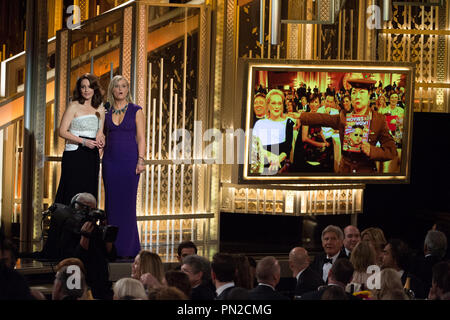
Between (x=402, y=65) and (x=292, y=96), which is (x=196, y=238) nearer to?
(x=292, y=96)

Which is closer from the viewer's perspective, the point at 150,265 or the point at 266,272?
the point at 266,272

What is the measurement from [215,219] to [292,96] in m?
1.47

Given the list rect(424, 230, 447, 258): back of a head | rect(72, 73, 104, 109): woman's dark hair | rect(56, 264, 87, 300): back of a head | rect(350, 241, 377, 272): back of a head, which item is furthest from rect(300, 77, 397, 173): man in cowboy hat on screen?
rect(56, 264, 87, 300): back of a head

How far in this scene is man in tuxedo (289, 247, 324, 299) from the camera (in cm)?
664

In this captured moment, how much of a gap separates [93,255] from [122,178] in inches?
61.9

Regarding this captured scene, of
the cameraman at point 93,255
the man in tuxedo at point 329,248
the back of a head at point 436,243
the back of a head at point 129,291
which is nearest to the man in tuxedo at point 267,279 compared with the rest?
the back of a head at point 129,291

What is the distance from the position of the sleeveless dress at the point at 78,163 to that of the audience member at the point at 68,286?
2893 mm

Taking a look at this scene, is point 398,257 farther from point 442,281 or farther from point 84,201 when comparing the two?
point 84,201

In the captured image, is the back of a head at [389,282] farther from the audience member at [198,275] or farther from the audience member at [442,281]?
the audience member at [198,275]

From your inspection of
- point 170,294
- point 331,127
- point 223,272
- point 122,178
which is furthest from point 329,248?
point 170,294

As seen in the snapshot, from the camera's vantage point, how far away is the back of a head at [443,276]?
5.81 metres

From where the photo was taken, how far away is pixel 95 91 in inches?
332

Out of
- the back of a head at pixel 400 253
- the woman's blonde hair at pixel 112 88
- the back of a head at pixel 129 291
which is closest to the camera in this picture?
the back of a head at pixel 129 291

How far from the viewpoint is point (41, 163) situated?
913cm
